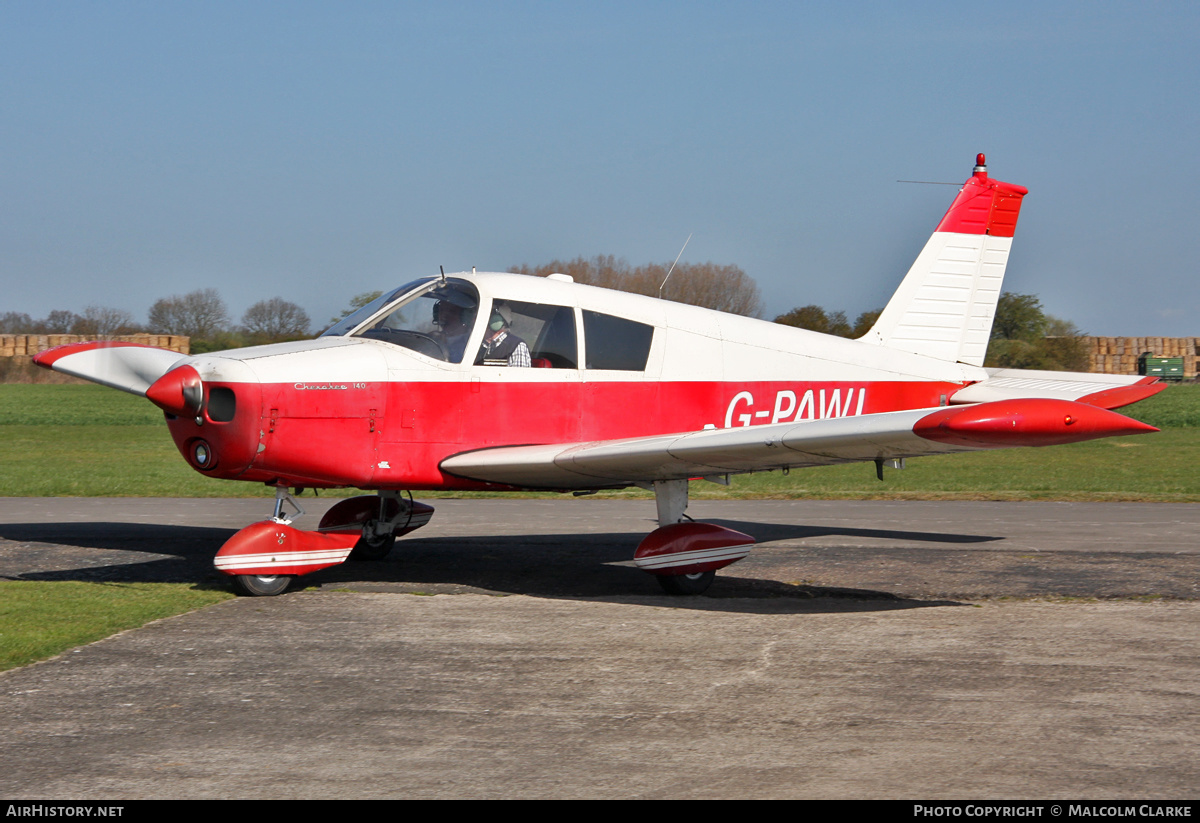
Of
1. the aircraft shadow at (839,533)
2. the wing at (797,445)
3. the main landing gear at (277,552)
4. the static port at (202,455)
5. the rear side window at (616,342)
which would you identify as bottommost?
the aircraft shadow at (839,533)

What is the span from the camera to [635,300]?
8898 mm

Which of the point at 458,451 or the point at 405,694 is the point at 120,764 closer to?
the point at 405,694

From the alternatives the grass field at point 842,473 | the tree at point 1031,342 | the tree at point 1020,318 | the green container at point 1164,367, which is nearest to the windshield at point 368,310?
the grass field at point 842,473

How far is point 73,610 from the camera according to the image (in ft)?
23.1

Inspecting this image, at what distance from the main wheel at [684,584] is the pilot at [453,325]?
2.28m

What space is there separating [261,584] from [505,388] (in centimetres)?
228

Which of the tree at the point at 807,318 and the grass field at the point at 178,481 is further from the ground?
the tree at the point at 807,318

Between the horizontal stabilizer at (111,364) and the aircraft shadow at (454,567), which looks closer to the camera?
the aircraft shadow at (454,567)

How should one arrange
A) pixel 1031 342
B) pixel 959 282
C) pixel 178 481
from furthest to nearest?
pixel 1031 342 < pixel 178 481 < pixel 959 282

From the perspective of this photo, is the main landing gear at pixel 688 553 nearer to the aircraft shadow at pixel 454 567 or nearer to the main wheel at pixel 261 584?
the aircraft shadow at pixel 454 567

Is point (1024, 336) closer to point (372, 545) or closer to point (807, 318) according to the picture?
point (807, 318)

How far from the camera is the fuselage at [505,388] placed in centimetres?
745

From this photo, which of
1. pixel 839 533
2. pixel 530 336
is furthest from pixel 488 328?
pixel 839 533

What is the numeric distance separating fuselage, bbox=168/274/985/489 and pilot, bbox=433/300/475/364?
5 centimetres
